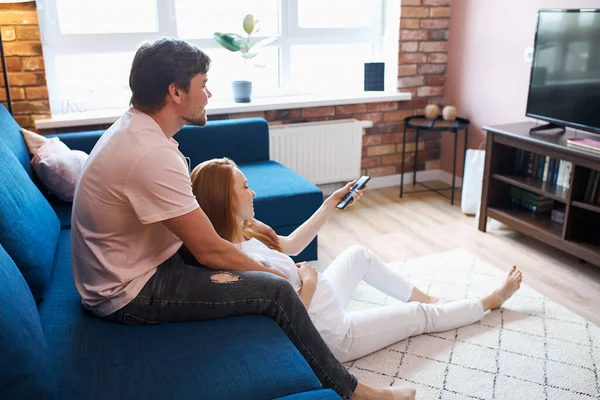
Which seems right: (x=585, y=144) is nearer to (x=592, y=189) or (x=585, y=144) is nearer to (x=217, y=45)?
(x=592, y=189)

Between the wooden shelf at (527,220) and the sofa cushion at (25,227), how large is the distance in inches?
93.4

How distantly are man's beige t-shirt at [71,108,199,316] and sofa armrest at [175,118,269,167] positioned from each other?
1.56 metres

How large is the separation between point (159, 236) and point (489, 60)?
9.85ft

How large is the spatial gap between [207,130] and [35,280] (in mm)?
1612

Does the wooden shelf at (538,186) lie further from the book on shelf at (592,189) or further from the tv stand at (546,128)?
the tv stand at (546,128)

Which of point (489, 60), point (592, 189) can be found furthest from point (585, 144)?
point (489, 60)

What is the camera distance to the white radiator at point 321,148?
3.76 meters

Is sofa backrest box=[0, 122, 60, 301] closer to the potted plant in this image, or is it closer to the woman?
the woman

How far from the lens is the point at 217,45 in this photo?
3736mm

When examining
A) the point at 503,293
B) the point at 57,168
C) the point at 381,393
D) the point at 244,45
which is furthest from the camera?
the point at 244,45

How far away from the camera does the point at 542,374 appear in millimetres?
1976

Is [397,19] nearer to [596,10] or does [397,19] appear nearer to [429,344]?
[596,10]

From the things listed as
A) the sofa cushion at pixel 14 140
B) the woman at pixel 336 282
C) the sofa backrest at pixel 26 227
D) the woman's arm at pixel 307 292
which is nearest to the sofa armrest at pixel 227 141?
the sofa cushion at pixel 14 140

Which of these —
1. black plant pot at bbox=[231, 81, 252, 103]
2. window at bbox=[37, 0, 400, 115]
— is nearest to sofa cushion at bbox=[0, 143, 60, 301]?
window at bbox=[37, 0, 400, 115]
